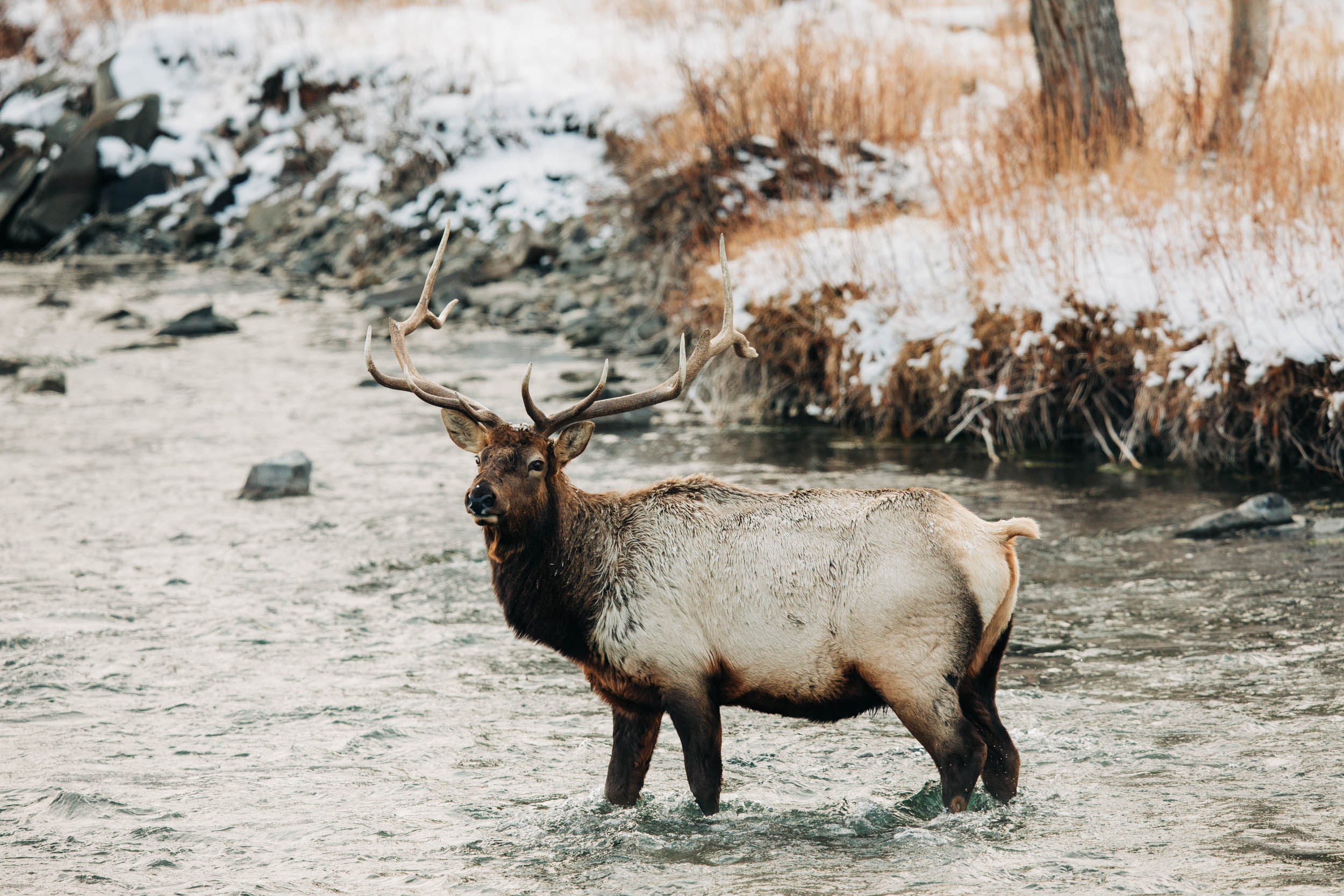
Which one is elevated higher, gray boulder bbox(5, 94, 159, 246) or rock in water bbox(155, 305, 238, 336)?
gray boulder bbox(5, 94, 159, 246)

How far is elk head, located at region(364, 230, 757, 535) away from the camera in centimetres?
523

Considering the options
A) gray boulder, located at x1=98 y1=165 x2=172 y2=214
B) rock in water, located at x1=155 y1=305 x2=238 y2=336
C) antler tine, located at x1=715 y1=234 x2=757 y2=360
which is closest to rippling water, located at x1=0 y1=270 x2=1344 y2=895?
antler tine, located at x1=715 y1=234 x2=757 y2=360

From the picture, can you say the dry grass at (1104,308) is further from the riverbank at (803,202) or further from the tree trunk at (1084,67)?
the tree trunk at (1084,67)

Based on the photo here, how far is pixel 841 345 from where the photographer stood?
11.6m

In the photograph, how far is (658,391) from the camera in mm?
5797

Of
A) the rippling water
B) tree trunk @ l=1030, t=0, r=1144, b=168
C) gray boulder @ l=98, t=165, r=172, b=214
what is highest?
tree trunk @ l=1030, t=0, r=1144, b=168

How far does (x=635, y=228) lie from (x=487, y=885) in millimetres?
11853

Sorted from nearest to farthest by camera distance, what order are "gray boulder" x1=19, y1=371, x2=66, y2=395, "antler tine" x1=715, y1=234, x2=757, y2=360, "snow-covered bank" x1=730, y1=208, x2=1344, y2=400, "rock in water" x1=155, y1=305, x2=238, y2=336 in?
"antler tine" x1=715, y1=234, x2=757, y2=360
"snow-covered bank" x1=730, y1=208, x2=1344, y2=400
"gray boulder" x1=19, y1=371, x2=66, y2=395
"rock in water" x1=155, y1=305, x2=238, y2=336

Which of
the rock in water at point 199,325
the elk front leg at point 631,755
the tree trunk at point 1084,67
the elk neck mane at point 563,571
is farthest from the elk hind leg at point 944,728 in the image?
the rock in water at point 199,325

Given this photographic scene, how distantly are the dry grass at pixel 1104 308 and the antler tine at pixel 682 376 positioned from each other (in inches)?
190

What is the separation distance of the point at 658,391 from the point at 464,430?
811 mm

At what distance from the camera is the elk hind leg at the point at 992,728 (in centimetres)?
516

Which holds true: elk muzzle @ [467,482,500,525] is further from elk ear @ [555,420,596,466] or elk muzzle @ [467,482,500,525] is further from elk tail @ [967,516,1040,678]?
elk tail @ [967,516,1040,678]

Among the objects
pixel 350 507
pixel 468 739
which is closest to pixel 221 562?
pixel 350 507
